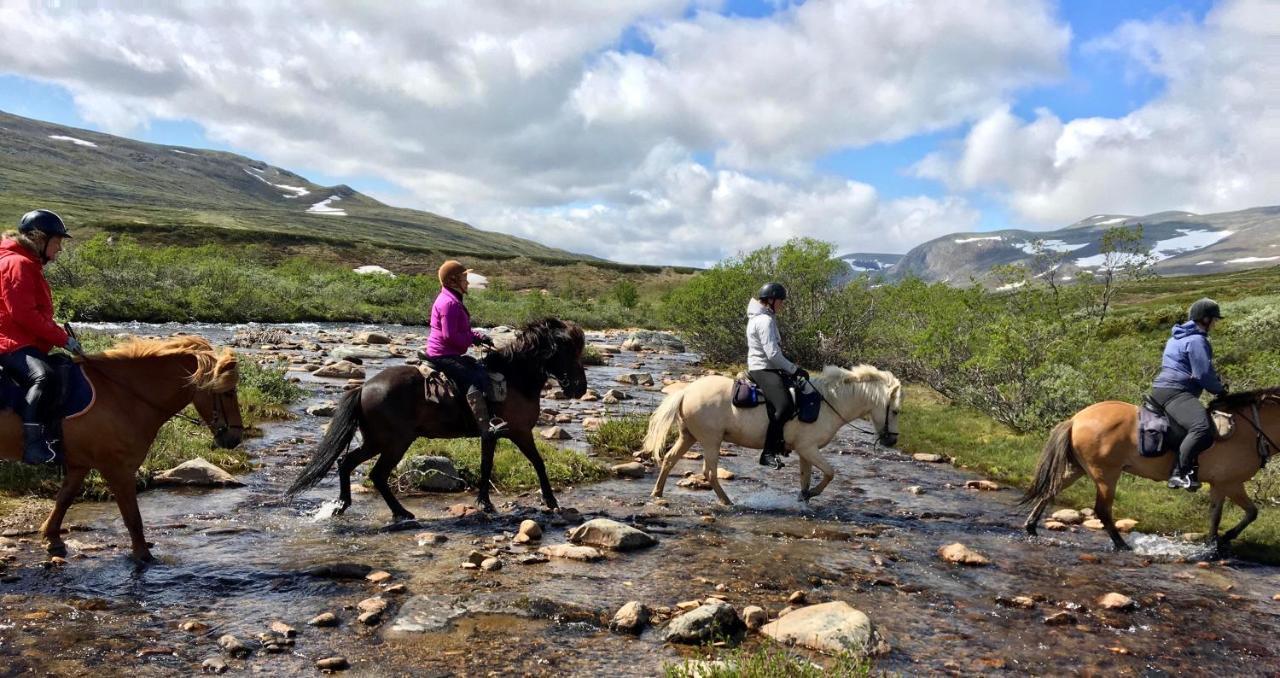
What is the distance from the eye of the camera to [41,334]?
6488mm

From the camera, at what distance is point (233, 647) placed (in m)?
5.30

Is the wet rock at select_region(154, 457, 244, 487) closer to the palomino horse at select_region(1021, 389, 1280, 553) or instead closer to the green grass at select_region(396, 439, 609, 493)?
the green grass at select_region(396, 439, 609, 493)

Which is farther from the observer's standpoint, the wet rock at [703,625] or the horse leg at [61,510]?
the horse leg at [61,510]

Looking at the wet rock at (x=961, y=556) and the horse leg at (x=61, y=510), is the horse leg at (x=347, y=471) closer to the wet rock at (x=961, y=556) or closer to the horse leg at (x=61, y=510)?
the horse leg at (x=61, y=510)

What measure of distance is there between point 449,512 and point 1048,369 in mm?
13950

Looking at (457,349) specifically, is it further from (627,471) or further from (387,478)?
(627,471)

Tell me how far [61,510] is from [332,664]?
13.4 feet

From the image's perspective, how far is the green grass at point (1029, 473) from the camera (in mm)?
9812

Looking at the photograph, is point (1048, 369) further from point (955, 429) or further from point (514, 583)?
point (514, 583)

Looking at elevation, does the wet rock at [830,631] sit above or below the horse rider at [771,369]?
below

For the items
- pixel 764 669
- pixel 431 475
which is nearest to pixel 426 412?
pixel 431 475

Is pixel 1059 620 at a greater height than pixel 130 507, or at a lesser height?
lesser

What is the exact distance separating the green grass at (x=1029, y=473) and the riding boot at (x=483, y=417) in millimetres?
9247

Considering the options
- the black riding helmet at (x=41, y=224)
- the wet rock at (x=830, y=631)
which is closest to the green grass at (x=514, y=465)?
the black riding helmet at (x=41, y=224)
